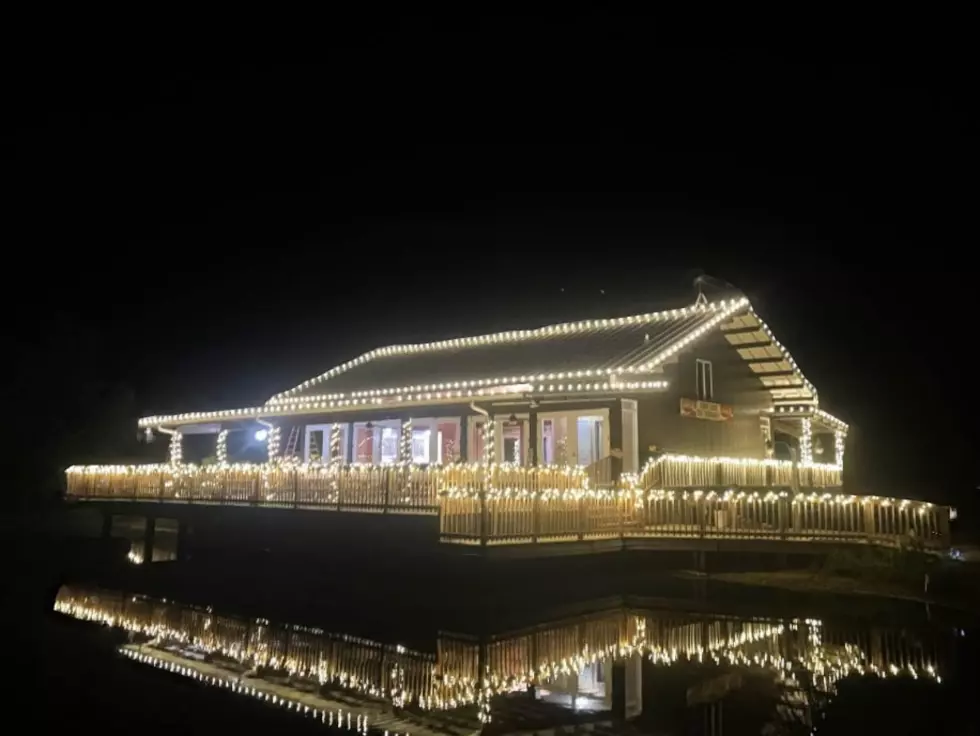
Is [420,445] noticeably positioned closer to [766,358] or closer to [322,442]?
[322,442]

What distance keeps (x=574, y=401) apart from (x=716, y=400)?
5.60 metres

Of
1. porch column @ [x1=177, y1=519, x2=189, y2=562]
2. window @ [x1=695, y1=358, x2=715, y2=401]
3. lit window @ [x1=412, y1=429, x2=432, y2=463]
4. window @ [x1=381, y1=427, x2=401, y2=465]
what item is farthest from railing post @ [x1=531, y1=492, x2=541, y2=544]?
porch column @ [x1=177, y1=519, x2=189, y2=562]

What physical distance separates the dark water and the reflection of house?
4535 millimetres

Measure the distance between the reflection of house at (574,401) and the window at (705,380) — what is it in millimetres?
47

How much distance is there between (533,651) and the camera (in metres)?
13.5

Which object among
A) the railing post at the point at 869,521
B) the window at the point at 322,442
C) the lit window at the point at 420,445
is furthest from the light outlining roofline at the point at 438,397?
the railing post at the point at 869,521

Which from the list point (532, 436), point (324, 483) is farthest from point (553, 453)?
point (324, 483)

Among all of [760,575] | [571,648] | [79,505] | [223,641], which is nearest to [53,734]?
[223,641]

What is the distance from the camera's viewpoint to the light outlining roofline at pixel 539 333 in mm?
25219

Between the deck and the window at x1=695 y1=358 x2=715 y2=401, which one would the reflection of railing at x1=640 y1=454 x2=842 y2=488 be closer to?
the deck

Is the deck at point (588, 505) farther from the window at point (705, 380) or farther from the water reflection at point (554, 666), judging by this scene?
the window at point (705, 380)

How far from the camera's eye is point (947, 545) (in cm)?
1723

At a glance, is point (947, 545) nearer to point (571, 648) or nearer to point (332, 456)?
point (571, 648)

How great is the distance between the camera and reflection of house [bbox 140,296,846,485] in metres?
22.7
